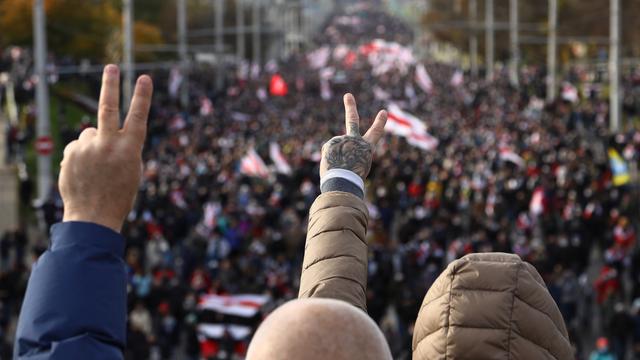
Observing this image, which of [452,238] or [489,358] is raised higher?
[489,358]

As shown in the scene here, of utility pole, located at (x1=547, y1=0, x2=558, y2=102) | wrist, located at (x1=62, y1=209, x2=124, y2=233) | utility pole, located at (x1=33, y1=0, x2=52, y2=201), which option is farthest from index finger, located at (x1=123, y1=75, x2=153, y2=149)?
utility pole, located at (x1=547, y1=0, x2=558, y2=102)

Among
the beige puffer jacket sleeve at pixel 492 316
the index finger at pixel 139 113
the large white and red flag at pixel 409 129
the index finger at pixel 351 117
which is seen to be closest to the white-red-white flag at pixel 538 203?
the large white and red flag at pixel 409 129

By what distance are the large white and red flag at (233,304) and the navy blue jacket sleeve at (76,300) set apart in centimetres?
1079

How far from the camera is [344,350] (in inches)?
71.1

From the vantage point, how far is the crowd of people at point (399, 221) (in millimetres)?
13180

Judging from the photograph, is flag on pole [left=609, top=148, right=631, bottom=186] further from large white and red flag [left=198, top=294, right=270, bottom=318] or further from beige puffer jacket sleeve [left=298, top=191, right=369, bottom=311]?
beige puffer jacket sleeve [left=298, top=191, right=369, bottom=311]

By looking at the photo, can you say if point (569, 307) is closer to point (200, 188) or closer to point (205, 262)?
point (205, 262)

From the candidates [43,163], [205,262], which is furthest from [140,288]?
[43,163]

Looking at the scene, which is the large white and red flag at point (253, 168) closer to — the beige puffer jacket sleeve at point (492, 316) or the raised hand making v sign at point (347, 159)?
the raised hand making v sign at point (347, 159)

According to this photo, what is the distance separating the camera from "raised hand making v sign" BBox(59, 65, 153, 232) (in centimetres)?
193

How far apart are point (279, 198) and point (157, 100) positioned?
22.2 meters

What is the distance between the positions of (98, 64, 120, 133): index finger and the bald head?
449 mm

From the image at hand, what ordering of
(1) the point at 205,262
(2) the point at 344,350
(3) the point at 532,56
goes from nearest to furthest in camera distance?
1. (2) the point at 344,350
2. (1) the point at 205,262
3. (3) the point at 532,56

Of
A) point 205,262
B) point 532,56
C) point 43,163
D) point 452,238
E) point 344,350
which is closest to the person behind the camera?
point 344,350
